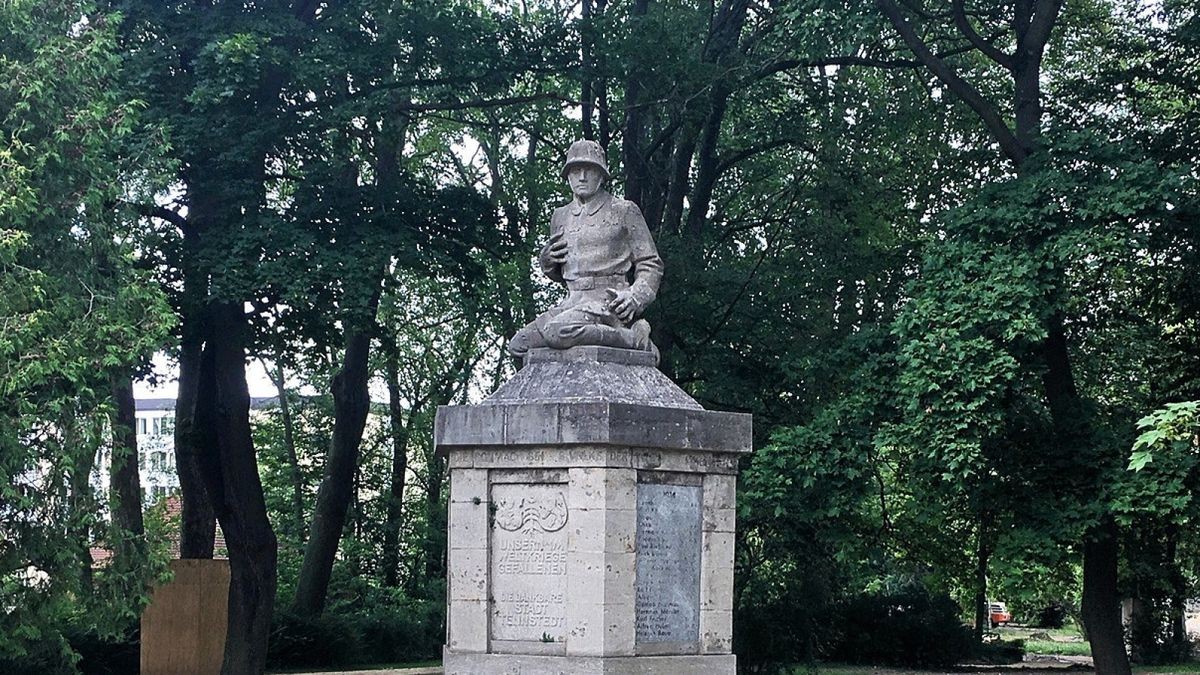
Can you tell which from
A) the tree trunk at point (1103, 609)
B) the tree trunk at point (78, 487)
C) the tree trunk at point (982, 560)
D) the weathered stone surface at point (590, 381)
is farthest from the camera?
the tree trunk at point (982, 560)

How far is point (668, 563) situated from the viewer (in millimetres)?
10859

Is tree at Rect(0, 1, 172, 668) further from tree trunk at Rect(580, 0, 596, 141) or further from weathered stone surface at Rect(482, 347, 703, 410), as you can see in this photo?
tree trunk at Rect(580, 0, 596, 141)

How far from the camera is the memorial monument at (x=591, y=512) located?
10469mm

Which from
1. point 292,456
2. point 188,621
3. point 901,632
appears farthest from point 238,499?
point 901,632

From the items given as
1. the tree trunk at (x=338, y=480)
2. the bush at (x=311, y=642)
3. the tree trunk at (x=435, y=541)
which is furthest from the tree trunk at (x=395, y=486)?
the bush at (x=311, y=642)

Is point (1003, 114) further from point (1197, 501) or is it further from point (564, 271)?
point (564, 271)

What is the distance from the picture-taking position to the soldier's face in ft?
38.3

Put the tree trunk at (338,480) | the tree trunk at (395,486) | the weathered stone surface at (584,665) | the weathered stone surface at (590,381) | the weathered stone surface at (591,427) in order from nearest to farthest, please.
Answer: the weathered stone surface at (584,665), the weathered stone surface at (591,427), the weathered stone surface at (590,381), the tree trunk at (338,480), the tree trunk at (395,486)

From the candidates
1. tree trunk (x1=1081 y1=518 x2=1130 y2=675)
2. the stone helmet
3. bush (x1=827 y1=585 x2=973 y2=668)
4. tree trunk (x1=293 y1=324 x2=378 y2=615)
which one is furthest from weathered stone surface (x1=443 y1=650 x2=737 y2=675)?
bush (x1=827 y1=585 x2=973 y2=668)

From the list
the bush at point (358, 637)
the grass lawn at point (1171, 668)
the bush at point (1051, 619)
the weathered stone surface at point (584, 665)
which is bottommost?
the bush at point (1051, 619)

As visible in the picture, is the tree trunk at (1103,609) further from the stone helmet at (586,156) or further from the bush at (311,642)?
the bush at (311,642)

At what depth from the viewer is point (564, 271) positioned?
467 inches

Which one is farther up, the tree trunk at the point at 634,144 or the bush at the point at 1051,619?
the tree trunk at the point at 634,144

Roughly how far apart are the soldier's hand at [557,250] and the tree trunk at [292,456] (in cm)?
2184
